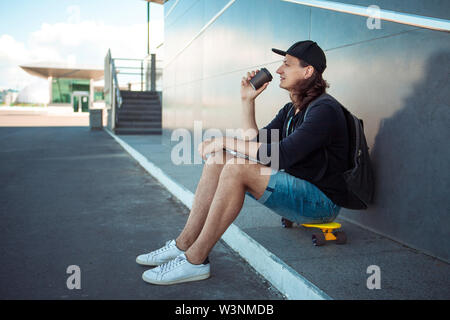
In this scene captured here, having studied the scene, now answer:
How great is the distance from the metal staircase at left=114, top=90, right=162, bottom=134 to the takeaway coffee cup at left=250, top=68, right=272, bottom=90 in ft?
38.6

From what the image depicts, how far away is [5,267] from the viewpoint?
2.54m

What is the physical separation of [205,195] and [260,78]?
0.96m

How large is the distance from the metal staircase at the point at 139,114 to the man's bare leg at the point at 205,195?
12.1m

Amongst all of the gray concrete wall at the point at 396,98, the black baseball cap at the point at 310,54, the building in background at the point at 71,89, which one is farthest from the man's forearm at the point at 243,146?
the building in background at the point at 71,89

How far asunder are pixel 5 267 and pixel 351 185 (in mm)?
2221

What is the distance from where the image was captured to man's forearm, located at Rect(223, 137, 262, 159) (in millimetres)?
2351

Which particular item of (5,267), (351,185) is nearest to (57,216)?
(5,267)

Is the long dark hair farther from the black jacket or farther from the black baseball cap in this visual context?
the black jacket

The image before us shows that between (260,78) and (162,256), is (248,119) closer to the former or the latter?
(260,78)

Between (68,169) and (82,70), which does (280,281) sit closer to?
(68,169)

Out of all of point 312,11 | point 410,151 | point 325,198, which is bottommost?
point 325,198


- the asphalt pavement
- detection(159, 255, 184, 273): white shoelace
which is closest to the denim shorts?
the asphalt pavement

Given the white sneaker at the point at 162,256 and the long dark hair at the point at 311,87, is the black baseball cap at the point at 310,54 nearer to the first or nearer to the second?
the long dark hair at the point at 311,87

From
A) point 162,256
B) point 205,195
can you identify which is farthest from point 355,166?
point 162,256
